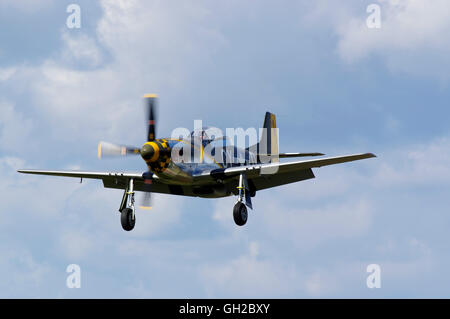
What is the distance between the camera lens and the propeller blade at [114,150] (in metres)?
25.7

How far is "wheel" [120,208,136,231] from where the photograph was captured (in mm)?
27844

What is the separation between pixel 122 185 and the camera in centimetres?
3048

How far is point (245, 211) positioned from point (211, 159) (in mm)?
2700

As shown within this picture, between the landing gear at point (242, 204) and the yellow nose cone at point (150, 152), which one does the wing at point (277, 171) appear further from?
the yellow nose cone at point (150, 152)

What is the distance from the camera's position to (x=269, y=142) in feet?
113

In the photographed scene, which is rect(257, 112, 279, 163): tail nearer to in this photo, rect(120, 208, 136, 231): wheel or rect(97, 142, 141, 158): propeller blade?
rect(120, 208, 136, 231): wheel

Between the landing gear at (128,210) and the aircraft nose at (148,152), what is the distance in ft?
12.4

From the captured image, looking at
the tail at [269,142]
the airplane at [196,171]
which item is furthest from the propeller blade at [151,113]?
the tail at [269,142]

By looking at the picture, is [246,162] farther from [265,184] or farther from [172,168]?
[172,168]

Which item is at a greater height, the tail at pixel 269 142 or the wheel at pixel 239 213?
the tail at pixel 269 142

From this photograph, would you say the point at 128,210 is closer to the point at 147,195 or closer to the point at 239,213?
the point at 147,195

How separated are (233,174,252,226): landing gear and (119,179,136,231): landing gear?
177 inches

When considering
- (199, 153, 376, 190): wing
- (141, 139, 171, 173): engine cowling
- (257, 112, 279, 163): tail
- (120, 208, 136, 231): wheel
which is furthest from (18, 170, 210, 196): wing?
(257, 112, 279, 163): tail

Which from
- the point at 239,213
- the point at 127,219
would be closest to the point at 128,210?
the point at 127,219
